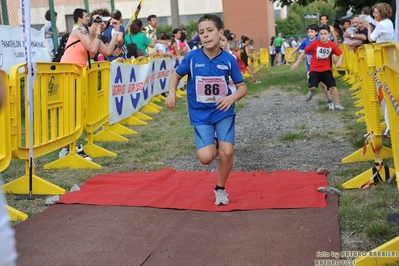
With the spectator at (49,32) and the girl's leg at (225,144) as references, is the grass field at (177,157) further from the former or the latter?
the spectator at (49,32)

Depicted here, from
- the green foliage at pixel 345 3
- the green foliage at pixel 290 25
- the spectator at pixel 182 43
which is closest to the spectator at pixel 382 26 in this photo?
the spectator at pixel 182 43

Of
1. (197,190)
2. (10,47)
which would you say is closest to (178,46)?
(10,47)

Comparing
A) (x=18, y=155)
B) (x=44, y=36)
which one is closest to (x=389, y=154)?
(x=18, y=155)

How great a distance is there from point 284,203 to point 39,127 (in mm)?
2731

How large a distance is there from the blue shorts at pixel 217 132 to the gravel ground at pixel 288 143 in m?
1.56

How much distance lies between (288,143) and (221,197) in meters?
3.79

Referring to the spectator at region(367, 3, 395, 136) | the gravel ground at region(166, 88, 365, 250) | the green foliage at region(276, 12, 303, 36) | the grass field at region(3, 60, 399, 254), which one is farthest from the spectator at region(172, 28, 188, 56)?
the green foliage at region(276, 12, 303, 36)

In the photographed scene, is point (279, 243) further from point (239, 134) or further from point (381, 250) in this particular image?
point (239, 134)

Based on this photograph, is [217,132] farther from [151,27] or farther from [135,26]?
[151,27]

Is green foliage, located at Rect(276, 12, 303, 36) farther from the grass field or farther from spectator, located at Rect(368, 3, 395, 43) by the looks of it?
spectator, located at Rect(368, 3, 395, 43)

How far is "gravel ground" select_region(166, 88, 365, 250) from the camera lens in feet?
27.1

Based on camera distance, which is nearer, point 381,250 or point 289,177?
point 381,250

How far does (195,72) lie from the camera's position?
6324 mm

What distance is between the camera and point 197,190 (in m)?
7.02
